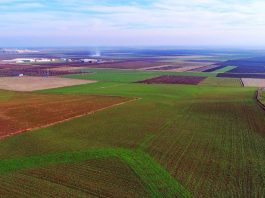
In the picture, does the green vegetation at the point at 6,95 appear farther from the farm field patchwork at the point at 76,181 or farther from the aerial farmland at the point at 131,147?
the farm field patchwork at the point at 76,181

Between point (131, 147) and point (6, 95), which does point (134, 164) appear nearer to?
point (131, 147)

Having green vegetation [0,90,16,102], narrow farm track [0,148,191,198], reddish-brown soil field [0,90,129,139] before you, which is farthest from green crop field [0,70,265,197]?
green vegetation [0,90,16,102]

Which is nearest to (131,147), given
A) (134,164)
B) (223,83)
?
(134,164)

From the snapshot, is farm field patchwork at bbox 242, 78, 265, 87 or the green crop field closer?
the green crop field

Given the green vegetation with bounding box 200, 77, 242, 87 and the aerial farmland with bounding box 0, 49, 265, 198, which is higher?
the aerial farmland with bounding box 0, 49, 265, 198

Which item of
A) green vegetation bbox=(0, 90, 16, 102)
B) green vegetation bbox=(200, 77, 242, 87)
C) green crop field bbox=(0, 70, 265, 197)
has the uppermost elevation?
green crop field bbox=(0, 70, 265, 197)

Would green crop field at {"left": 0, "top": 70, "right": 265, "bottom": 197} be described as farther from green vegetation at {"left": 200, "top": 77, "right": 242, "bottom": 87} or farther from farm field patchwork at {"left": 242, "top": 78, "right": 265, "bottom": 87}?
farm field patchwork at {"left": 242, "top": 78, "right": 265, "bottom": 87}

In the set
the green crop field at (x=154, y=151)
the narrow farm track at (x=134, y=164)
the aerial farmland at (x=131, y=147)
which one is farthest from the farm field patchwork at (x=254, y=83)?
the narrow farm track at (x=134, y=164)

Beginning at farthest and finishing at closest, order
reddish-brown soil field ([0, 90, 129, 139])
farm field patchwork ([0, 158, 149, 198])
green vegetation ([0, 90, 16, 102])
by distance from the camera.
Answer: green vegetation ([0, 90, 16, 102]) < reddish-brown soil field ([0, 90, 129, 139]) < farm field patchwork ([0, 158, 149, 198])
